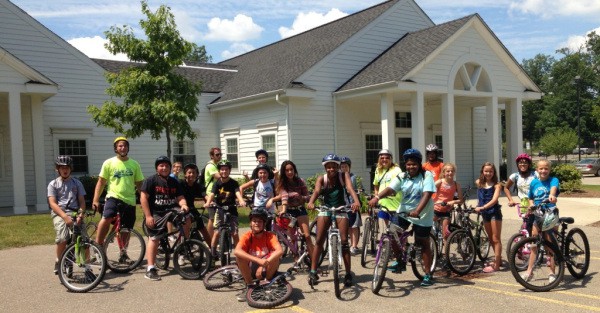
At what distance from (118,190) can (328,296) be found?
11.5 feet

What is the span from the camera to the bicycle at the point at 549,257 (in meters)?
6.19

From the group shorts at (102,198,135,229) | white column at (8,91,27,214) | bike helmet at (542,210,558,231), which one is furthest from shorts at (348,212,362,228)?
white column at (8,91,27,214)

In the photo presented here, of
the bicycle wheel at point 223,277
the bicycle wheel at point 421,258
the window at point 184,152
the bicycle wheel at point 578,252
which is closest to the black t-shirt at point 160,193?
the bicycle wheel at point 223,277

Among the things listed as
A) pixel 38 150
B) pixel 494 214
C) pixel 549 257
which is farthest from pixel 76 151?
pixel 549 257

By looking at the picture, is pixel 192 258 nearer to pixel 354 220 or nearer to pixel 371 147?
pixel 354 220

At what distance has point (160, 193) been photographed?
7434 mm

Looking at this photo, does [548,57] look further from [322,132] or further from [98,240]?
[98,240]

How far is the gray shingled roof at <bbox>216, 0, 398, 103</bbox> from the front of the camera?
18984mm

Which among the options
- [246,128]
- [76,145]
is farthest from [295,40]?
[76,145]

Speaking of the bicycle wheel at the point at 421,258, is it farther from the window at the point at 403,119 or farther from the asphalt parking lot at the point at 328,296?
the window at the point at 403,119

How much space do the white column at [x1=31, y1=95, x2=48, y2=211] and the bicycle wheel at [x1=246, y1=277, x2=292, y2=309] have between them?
12.2 meters

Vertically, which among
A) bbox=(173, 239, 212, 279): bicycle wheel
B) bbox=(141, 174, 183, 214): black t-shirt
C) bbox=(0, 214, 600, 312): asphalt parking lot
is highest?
bbox=(141, 174, 183, 214): black t-shirt

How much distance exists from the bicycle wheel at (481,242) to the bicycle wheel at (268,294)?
322 centimetres

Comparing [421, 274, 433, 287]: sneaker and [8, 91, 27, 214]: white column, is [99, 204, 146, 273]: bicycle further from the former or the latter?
[8, 91, 27, 214]: white column
